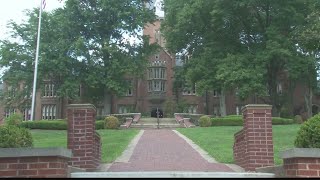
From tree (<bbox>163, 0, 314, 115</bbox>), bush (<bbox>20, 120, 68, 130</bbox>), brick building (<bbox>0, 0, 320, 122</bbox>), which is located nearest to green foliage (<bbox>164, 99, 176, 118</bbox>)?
brick building (<bbox>0, 0, 320, 122</bbox>)

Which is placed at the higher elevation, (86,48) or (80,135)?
(86,48)

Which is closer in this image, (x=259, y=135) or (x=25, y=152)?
(x=25, y=152)

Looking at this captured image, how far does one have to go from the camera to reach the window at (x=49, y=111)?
195ft

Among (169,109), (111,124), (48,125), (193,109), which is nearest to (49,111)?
(169,109)

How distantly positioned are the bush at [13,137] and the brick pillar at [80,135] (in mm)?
1101

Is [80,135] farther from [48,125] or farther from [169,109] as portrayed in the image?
[169,109]

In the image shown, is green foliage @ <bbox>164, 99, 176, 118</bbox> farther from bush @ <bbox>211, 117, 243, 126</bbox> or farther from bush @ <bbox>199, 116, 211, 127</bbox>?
bush @ <bbox>199, 116, 211, 127</bbox>

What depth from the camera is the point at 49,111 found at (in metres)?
59.7

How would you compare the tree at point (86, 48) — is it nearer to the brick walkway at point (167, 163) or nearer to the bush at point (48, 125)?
the bush at point (48, 125)

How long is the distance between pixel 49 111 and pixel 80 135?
51746 millimetres

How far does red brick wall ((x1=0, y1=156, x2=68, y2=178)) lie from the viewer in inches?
255

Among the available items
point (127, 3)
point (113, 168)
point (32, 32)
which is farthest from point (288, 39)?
point (113, 168)

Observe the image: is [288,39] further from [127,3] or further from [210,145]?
[210,145]

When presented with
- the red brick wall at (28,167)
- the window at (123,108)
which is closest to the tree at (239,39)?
the window at (123,108)
